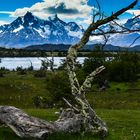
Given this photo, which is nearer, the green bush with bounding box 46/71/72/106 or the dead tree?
the dead tree

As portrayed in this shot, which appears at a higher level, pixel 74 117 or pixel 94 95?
pixel 94 95

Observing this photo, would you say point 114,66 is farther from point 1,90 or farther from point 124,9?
point 124,9

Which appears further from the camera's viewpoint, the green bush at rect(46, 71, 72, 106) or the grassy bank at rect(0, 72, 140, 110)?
the grassy bank at rect(0, 72, 140, 110)

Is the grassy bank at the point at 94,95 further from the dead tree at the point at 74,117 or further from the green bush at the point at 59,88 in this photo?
the dead tree at the point at 74,117

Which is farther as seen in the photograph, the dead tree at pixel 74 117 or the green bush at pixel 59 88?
the green bush at pixel 59 88

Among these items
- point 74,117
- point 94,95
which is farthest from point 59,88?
point 74,117

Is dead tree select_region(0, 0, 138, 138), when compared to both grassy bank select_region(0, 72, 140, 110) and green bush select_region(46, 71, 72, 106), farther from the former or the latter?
grassy bank select_region(0, 72, 140, 110)

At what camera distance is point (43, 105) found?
62625mm

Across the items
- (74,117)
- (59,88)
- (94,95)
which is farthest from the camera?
(94,95)

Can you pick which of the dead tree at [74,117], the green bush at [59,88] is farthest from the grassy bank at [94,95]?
the dead tree at [74,117]

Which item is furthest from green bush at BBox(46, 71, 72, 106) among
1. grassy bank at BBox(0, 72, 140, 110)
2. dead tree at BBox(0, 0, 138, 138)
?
dead tree at BBox(0, 0, 138, 138)

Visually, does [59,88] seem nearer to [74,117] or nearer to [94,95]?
[94,95]

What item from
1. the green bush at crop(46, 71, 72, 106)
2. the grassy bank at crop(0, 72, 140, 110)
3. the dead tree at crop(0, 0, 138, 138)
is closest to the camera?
the dead tree at crop(0, 0, 138, 138)

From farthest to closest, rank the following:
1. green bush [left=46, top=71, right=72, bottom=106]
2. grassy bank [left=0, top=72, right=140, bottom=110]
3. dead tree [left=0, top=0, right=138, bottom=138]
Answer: grassy bank [left=0, top=72, right=140, bottom=110] < green bush [left=46, top=71, right=72, bottom=106] < dead tree [left=0, top=0, right=138, bottom=138]
